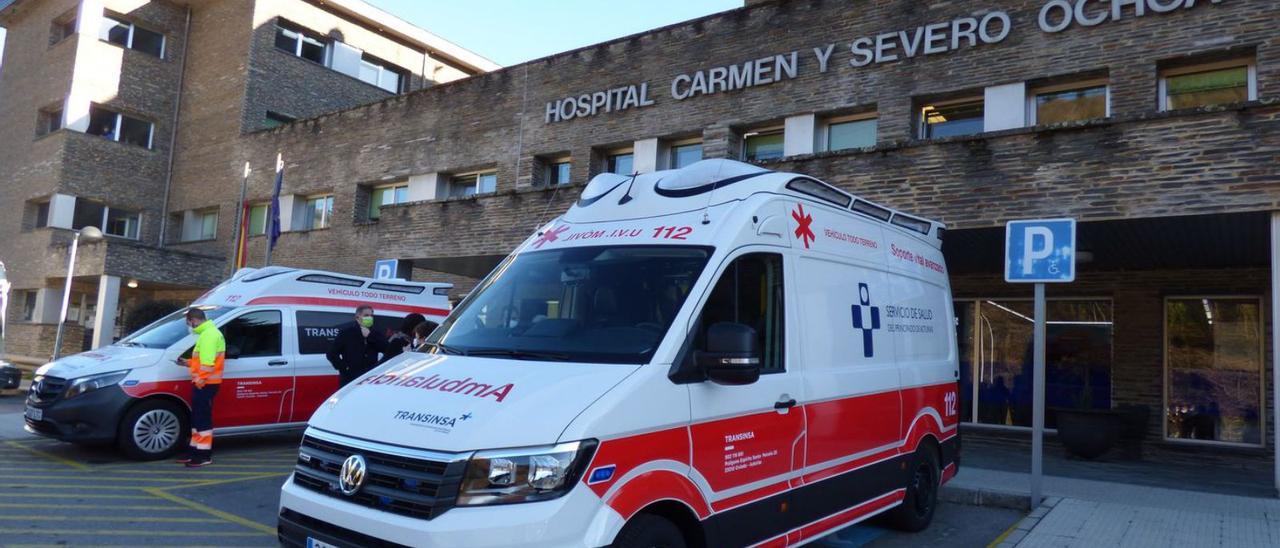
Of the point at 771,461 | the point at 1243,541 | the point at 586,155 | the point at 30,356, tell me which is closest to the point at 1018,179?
the point at 1243,541

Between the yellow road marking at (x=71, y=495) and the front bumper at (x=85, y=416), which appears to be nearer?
the yellow road marking at (x=71, y=495)

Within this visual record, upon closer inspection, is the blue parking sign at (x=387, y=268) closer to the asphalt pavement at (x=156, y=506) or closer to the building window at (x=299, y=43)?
the asphalt pavement at (x=156, y=506)

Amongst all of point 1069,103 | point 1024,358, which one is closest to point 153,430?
point 1024,358

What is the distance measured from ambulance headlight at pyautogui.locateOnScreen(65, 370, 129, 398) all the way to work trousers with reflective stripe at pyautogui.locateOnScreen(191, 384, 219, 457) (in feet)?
2.73

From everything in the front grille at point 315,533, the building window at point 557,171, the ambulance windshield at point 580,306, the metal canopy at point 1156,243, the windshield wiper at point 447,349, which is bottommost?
the front grille at point 315,533

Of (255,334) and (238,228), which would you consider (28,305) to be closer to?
(238,228)

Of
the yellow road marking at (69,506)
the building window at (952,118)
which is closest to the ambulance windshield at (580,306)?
the yellow road marking at (69,506)

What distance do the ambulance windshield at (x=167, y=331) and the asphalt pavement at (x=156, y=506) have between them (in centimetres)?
129

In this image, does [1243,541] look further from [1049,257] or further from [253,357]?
[253,357]

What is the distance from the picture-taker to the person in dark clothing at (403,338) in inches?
404

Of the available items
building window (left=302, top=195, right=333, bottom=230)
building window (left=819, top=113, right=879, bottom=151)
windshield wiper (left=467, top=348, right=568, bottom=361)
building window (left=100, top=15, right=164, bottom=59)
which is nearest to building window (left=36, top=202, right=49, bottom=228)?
building window (left=100, top=15, right=164, bottom=59)

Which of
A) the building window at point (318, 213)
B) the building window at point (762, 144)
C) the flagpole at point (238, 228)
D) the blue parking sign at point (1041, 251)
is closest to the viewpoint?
the blue parking sign at point (1041, 251)

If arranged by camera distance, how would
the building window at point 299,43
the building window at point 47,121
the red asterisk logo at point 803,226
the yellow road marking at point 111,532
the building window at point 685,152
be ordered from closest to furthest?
the red asterisk logo at point 803,226
the yellow road marking at point 111,532
the building window at point 685,152
the building window at point 299,43
the building window at point 47,121

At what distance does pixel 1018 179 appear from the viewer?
408 inches
